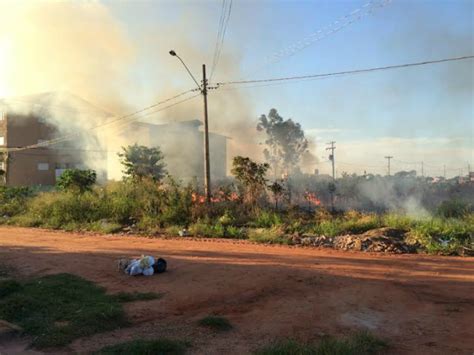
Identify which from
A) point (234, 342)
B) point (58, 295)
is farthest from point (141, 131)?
point (234, 342)

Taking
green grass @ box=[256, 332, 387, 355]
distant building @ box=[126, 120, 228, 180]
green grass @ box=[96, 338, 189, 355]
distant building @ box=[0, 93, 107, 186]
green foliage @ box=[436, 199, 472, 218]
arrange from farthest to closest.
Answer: distant building @ box=[0, 93, 107, 186], distant building @ box=[126, 120, 228, 180], green foliage @ box=[436, 199, 472, 218], green grass @ box=[96, 338, 189, 355], green grass @ box=[256, 332, 387, 355]

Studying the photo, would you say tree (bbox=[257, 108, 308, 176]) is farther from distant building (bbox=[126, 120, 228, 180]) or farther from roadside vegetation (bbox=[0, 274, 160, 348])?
roadside vegetation (bbox=[0, 274, 160, 348])

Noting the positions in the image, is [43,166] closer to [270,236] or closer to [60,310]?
[270,236]

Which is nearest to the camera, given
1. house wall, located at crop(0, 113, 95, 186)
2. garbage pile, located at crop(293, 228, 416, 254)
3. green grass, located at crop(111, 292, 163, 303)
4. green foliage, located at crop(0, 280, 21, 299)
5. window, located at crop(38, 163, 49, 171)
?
green grass, located at crop(111, 292, 163, 303)

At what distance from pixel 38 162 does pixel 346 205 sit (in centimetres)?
3430

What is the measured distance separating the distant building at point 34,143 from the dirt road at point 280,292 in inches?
1248

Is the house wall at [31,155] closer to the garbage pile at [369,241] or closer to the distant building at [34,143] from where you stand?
the distant building at [34,143]

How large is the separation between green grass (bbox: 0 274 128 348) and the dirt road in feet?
0.79

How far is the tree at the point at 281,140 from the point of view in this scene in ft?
116

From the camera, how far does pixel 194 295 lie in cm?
666

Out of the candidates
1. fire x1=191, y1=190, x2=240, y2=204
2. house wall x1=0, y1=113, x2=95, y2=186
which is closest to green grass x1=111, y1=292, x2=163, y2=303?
fire x1=191, y1=190, x2=240, y2=204

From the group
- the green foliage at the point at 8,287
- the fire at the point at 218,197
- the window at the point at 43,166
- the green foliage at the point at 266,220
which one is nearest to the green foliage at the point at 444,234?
the green foliage at the point at 266,220

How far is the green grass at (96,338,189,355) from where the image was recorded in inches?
171

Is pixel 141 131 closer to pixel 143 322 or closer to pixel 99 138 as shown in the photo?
pixel 99 138
